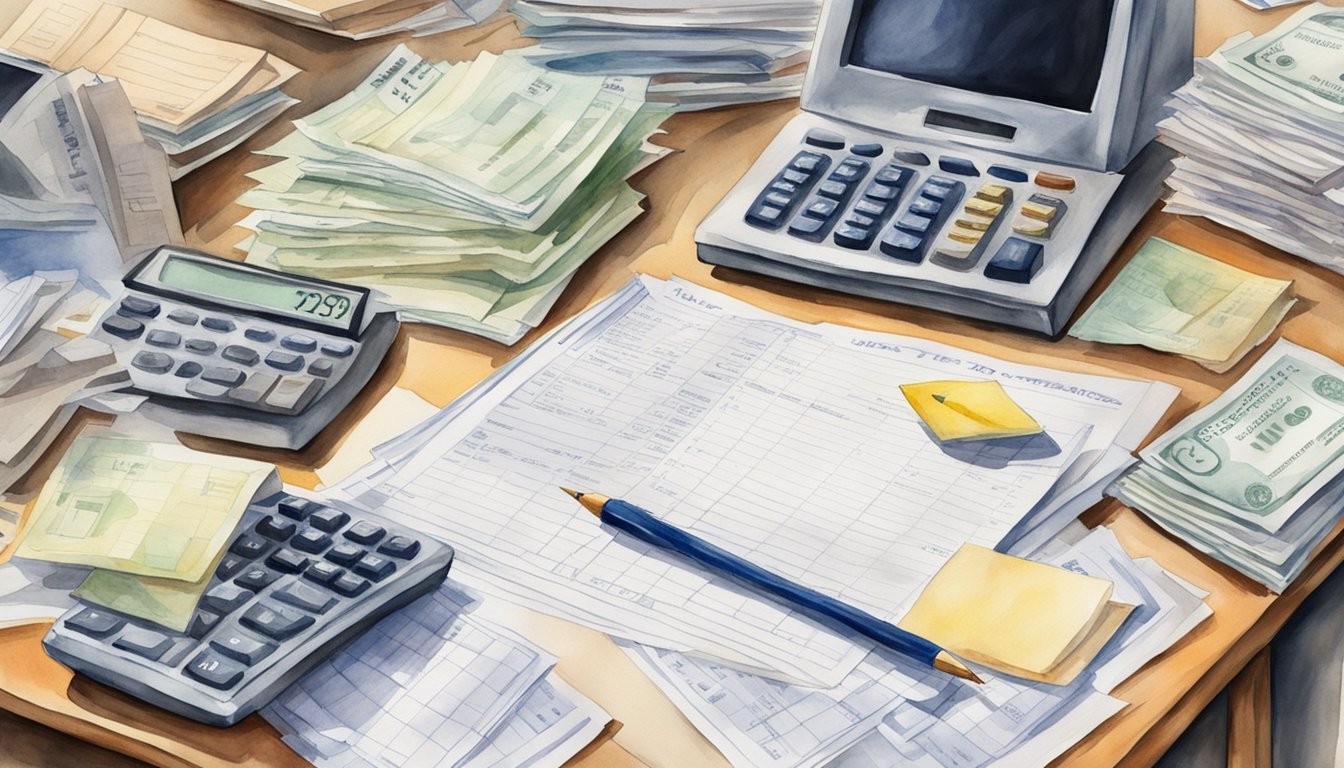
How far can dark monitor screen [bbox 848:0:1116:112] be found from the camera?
0.84 metres

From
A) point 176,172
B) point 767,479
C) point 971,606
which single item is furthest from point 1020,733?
point 176,172

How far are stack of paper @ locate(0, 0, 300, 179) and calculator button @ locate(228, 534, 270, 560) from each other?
18.3 inches

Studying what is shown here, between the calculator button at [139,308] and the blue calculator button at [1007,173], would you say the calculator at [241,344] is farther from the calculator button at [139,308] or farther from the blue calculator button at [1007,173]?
the blue calculator button at [1007,173]

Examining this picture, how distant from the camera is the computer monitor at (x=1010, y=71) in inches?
33.0

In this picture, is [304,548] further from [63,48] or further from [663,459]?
[63,48]

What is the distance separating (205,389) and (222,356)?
3 cm

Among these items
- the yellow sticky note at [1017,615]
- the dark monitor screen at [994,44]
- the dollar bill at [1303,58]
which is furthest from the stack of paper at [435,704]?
the dollar bill at [1303,58]

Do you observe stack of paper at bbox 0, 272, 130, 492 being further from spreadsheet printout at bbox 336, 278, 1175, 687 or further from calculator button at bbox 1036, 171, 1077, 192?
calculator button at bbox 1036, 171, 1077, 192

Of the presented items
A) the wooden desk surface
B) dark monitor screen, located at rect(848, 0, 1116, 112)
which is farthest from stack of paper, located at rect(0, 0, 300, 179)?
dark monitor screen, located at rect(848, 0, 1116, 112)

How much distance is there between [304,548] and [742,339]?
0.31 m

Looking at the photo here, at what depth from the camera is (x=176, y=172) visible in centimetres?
97

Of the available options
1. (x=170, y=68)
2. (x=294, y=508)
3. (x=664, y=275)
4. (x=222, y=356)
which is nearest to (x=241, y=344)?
(x=222, y=356)

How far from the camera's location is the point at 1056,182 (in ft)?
2.74

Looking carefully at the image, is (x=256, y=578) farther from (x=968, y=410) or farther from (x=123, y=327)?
(x=968, y=410)
